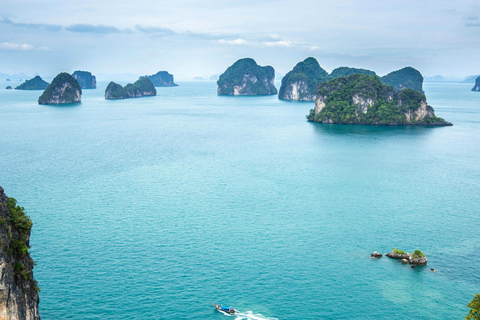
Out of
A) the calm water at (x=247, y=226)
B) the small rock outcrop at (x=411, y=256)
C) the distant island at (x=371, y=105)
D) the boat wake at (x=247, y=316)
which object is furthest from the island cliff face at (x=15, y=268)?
the distant island at (x=371, y=105)

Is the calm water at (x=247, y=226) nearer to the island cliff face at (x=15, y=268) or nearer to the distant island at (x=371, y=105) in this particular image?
the island cliff face at (x=15, y=268)

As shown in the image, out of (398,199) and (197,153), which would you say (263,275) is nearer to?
(398,199)

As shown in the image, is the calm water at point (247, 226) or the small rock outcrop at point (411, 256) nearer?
the calm water at point (247, 226)

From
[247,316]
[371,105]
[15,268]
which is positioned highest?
[371,105]

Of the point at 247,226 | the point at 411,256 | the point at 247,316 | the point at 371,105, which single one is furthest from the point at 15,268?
the point at 371,105

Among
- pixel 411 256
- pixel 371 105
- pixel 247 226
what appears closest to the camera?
pixel 411 256

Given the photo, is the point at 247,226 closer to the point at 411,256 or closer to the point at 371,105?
the point at 411,256

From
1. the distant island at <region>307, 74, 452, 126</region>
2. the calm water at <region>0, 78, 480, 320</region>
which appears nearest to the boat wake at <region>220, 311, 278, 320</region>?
the calm water at <region>0, 78, 480, 320</region>
